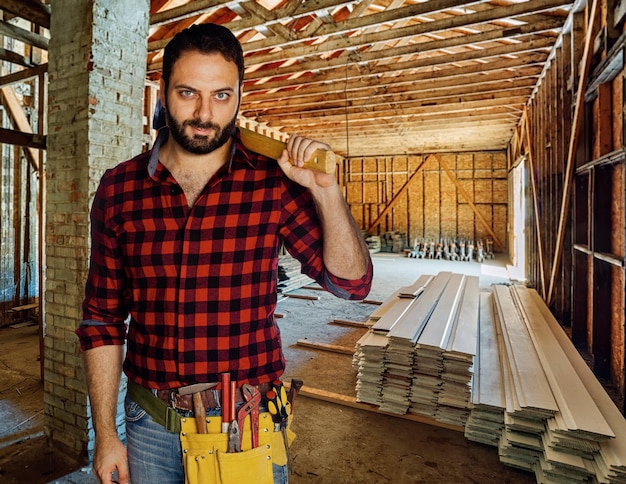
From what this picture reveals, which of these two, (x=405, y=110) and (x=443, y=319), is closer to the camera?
(x=443, y=319)

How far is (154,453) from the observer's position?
55.7 inches

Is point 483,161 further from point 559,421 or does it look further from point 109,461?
point 109,461

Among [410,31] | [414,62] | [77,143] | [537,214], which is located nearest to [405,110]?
[414,62]

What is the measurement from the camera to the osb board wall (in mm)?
15844

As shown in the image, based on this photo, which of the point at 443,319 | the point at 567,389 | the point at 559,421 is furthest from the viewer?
the point at 443,319

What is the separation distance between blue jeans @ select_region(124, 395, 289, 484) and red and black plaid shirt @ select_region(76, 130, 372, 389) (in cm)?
15

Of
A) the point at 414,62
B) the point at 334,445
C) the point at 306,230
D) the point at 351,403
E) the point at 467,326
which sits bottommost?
the point at 334,445

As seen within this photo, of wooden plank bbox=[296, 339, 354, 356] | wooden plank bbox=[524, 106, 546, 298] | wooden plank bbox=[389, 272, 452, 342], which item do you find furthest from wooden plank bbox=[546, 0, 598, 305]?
wooden plank bbox=[296, 339, 354, 356]

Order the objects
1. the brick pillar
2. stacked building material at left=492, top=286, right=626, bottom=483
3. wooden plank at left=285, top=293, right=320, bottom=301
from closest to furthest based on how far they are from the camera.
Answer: stacked building material at left=492, top=286, right=626, bottom=483
the brick pillar
wooden plank at left=285, top=293, right=320, bottom=301

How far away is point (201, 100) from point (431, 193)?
16.5 meters

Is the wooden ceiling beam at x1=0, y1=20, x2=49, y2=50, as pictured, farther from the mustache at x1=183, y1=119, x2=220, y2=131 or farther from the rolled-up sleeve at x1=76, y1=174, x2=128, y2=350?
the mustache at x1=183, y1=119, x2=220, y2=131

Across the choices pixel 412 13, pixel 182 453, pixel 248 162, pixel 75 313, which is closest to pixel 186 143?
pixel 248 162

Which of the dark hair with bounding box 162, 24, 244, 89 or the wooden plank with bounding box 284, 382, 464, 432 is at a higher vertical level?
the dark hair with bounding box 162, 24, 244, 89

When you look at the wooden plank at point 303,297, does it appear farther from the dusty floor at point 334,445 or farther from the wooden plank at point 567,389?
the wooden plank at point 567,389
